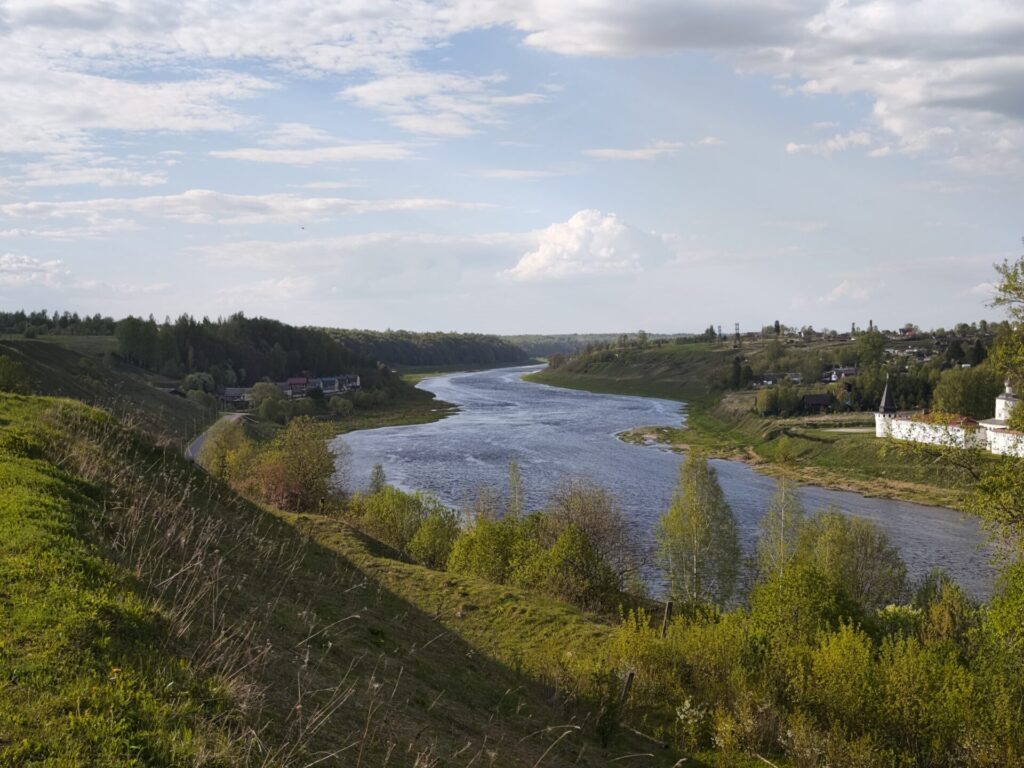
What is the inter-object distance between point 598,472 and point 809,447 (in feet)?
99.1

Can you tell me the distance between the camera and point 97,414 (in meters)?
21.1

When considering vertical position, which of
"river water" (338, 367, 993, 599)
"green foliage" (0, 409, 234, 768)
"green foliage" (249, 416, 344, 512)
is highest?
"green foliage" (0, 409, 234, 768)

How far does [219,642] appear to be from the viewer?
27.8 feet

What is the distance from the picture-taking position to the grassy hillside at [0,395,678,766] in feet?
22.7

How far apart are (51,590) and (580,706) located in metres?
11.0

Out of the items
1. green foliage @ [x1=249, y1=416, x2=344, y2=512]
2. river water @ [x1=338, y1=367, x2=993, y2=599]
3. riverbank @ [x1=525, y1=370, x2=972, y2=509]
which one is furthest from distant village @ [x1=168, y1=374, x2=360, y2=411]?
green foliage @ [x1=249, y1=416, x2=344, y2=512]

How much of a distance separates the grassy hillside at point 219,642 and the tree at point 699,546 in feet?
46.2

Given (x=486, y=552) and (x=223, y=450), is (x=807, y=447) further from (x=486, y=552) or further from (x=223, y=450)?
(x=223, y=450)

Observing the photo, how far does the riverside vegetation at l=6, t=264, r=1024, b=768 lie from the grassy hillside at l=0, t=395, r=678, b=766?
4 cm

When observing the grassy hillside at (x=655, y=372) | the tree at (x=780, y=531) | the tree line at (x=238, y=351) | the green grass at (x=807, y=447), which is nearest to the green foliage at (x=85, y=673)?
the green grass at (x=807, y=447)

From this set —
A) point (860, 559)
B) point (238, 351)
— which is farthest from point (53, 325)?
point (860, 559)

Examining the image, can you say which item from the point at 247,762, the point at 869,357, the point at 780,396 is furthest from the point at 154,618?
the point at 869,357

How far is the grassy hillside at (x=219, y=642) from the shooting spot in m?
6.91

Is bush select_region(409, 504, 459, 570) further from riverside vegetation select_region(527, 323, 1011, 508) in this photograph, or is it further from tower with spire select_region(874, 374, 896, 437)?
tower with spire select_region(874, 374, 896, 437)
